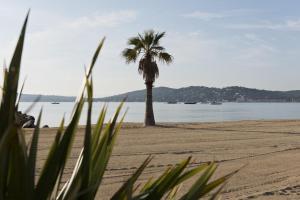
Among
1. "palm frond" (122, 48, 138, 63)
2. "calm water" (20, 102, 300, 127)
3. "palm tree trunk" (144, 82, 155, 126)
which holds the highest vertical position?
"palm frond" (122, 48, 138, 63)

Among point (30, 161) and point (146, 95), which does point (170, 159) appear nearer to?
point (30, 161)

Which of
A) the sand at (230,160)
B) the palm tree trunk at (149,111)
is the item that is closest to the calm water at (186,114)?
the sand at (230,160)

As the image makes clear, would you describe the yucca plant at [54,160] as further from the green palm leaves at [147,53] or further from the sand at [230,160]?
the green palm leaves at [147,53]

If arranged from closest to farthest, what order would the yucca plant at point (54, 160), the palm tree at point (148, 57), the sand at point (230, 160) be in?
the yucca plant at point (54, 160) → the sand at point (230, 160) → the palm tree at point (148, 57)

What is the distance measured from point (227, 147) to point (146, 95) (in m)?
11.0

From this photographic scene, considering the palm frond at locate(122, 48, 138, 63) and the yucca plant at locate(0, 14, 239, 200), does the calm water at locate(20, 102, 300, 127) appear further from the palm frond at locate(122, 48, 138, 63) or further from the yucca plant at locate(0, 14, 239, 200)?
the palm frond at locate(122, 48, 138, 63)

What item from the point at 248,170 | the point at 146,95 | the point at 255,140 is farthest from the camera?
the point at 146,95

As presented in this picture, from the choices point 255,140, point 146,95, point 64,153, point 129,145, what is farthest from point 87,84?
point 146,95

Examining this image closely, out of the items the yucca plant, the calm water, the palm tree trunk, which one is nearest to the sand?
the calm water

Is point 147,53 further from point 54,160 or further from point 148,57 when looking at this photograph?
point 54,160

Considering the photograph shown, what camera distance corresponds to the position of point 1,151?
116cm

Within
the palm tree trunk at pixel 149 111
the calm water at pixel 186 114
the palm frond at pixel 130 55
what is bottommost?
the calm water at pixel 186 114

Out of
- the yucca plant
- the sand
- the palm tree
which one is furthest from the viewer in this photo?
the palm tree

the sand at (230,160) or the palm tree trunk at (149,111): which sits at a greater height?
the palm tree trunk at (149,111)
